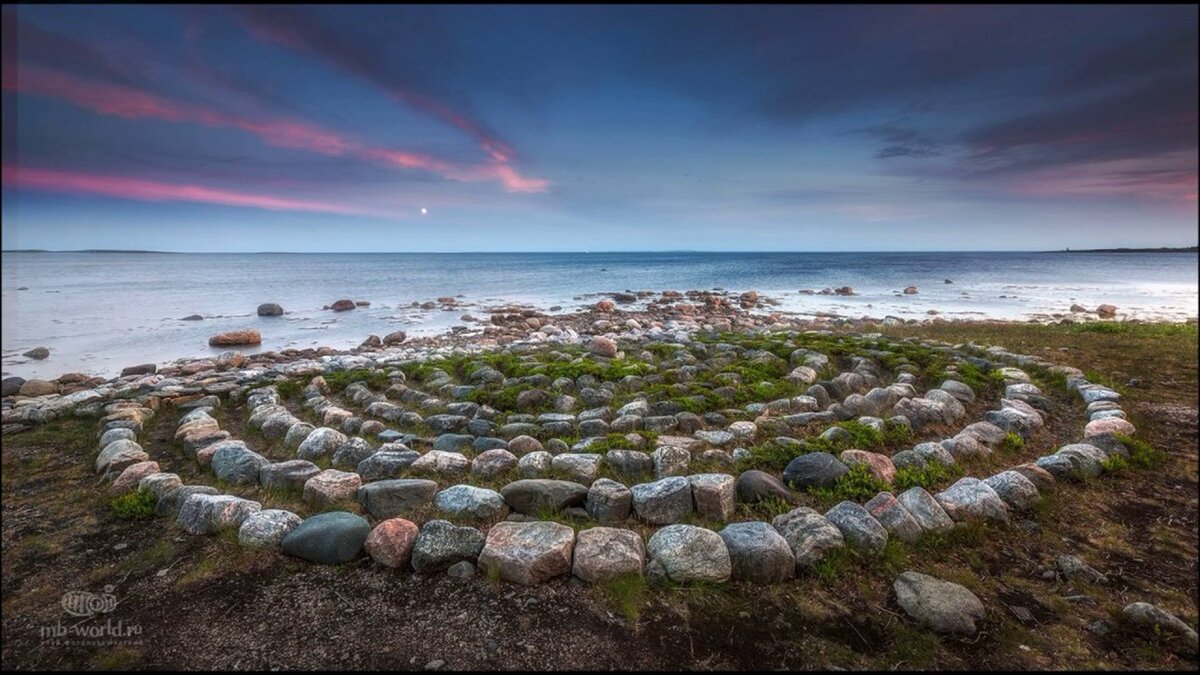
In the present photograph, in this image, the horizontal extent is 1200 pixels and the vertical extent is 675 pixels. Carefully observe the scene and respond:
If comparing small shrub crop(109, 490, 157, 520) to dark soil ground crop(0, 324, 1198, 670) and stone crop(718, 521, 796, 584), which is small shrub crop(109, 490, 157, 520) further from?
stone crop(718, 521, 796, 584)

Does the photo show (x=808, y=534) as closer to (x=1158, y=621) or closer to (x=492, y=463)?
(x=1158, y=621)

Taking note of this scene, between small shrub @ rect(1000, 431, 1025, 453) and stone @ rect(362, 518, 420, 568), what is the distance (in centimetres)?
689

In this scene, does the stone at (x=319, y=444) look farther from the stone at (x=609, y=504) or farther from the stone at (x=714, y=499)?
the stone at (x=714, y=499)

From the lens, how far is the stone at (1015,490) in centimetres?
487

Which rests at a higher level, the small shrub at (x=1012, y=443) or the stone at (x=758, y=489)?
the small shrub at (x=1012, y=443)

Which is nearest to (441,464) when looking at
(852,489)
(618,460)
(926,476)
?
(618,460)

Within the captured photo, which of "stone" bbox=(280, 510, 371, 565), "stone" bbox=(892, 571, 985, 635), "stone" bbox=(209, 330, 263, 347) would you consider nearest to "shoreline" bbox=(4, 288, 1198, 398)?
"stone" bbox=(209, 330, 263, 347)

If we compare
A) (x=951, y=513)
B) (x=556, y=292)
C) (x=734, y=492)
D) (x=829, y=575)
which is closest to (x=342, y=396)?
(x=734, y=492)

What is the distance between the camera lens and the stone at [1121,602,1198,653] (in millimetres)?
3115

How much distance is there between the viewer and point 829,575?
393 centimetres

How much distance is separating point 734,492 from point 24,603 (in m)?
5.68

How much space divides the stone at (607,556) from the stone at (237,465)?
13.5 feet

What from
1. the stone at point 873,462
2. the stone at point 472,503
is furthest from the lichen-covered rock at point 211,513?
the stone at point 873,462

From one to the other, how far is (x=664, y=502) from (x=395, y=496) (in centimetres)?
272
